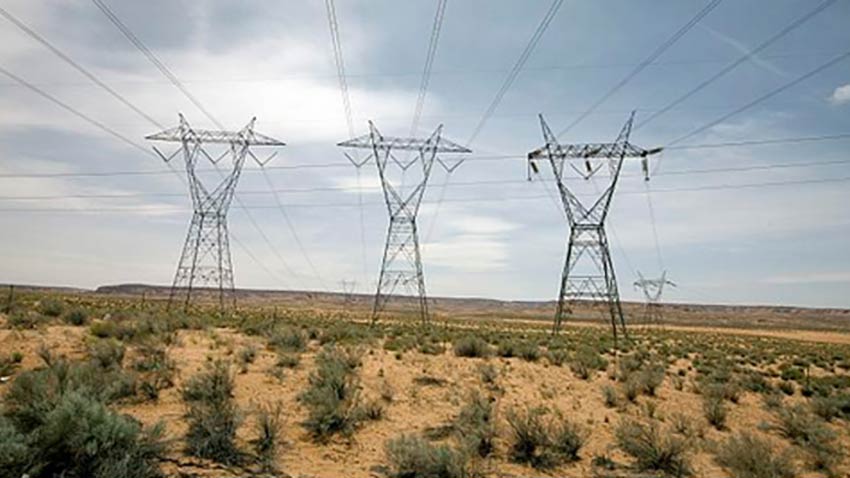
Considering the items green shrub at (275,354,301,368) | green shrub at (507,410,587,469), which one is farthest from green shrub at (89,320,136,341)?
green shrub at (507,410,587,469)

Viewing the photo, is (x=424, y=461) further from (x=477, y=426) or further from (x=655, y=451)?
(x=655, y=451)

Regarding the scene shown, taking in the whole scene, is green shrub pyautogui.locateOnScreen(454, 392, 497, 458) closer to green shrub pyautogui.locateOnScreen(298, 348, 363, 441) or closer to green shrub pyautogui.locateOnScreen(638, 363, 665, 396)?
green shrub pyautogui.locateOnScreen(298, 348, 363, 441)

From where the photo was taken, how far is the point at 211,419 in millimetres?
15078

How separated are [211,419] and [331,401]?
3.74m

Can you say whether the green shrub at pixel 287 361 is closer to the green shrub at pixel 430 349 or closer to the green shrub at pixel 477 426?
the green shrub at pixel 477 426

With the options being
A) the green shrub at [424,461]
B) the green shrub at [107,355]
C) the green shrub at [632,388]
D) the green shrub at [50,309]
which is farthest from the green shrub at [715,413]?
the green shrub at [50,309]

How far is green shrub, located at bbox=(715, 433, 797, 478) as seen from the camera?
14287 millimetres

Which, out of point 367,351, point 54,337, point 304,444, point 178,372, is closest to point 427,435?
point 304,444

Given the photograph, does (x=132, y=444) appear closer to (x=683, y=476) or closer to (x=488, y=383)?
(x=683, y=476)

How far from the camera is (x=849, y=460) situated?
18000mm

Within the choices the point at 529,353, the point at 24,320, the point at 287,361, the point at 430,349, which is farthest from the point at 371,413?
the point at 24,320

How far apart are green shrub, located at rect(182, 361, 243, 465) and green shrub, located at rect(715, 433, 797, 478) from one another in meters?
11.5

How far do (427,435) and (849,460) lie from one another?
1197 cm

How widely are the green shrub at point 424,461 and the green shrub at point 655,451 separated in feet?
16.6
